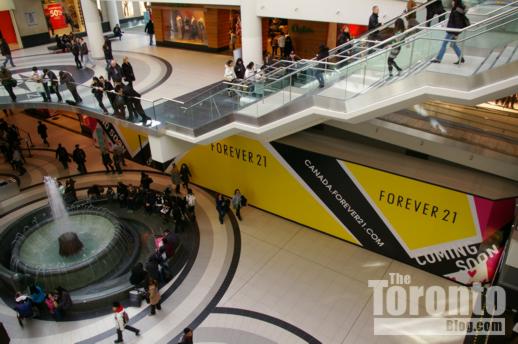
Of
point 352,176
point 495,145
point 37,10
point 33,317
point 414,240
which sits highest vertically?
point 37,10

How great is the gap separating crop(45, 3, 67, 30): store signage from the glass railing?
49.0 ft

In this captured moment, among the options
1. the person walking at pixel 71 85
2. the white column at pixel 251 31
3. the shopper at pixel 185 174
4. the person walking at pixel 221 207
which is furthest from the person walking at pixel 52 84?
the person walking at pixel 221 207

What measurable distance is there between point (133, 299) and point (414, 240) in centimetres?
734

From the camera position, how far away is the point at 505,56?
6.76 meters

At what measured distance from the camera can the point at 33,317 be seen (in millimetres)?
9812

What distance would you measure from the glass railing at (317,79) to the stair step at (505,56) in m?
0.15

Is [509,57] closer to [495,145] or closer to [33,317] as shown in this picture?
[495,145]

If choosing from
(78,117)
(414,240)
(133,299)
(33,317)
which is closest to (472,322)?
(414,240)

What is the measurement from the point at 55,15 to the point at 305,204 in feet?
71.1

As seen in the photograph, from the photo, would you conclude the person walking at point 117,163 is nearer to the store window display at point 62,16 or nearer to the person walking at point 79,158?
the person walking at point 79,158

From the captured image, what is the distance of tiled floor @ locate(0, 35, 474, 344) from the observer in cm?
925

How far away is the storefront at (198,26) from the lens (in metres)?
19.4

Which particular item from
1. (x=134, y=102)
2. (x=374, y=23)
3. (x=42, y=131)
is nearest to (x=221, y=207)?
(x=134, y=102)

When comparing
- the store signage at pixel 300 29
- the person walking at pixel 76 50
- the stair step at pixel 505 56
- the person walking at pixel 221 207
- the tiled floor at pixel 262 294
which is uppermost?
→ the stair step at pixel 505 56
